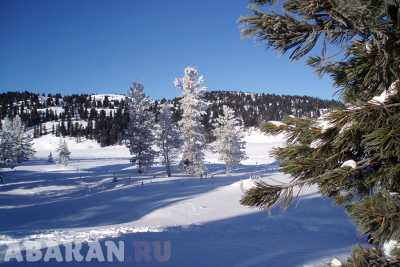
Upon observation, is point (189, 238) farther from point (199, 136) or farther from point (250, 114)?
point (250, 114)

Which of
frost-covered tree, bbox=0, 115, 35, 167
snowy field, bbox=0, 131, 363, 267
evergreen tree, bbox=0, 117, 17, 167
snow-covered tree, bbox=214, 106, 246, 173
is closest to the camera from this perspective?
snowy field, bbox=0, 131, 363, 267

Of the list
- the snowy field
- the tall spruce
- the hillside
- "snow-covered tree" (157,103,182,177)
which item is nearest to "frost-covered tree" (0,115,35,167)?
"snow-covered tree" (157,103,182,177)

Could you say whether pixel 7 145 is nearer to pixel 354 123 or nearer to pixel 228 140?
pixel 228 140

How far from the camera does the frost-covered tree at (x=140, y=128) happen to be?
144 ft

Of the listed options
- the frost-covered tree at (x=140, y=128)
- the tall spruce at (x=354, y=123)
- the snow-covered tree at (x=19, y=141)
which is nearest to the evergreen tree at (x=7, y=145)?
the snow-covered tree at (x=19, y=141)

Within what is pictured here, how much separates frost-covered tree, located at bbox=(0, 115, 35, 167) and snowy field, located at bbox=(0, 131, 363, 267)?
35.7 meters

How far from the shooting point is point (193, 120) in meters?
42.1

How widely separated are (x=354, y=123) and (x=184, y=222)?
56.4ft

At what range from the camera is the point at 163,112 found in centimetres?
4291

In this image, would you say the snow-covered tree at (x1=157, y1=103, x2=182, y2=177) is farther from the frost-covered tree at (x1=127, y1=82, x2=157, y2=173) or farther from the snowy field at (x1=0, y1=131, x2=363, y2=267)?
the snowy field at (x1=0, y1=131, x2=363, y2=267)

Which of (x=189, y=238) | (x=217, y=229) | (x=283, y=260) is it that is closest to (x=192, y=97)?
(x=217, y=229)

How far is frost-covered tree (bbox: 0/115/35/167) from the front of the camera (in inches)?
2628

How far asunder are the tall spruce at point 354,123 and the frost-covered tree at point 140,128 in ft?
135

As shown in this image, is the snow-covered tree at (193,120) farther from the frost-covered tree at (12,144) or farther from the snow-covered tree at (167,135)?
the frost-covered tree at (12,144)
